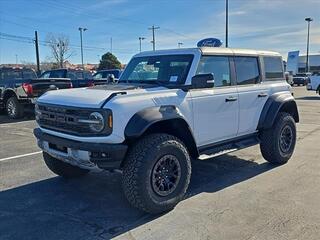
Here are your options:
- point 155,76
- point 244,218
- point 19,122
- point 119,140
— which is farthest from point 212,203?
point 19,122

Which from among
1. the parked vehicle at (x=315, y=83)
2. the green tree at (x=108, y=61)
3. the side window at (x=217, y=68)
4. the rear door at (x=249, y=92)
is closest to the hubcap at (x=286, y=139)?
the rear door at (x=249, y=92)

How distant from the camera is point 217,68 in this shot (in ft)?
18.3

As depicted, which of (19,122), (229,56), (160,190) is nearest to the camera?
(160,190)

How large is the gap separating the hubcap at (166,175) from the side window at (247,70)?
1.99 meters

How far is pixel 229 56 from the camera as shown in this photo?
5824mm

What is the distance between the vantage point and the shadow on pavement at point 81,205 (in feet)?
13.0

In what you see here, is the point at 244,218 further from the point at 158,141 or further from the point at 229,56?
the point at 229,56

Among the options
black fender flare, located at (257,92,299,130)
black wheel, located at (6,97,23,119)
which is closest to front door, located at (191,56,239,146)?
black fender flare, located at (257,92,299,130)

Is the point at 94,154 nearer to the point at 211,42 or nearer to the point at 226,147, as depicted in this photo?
the point at 226,147

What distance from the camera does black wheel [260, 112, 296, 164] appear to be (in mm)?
6309

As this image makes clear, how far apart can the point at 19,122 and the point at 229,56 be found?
882 centimetres

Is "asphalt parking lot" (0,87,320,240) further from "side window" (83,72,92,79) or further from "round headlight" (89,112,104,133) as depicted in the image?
"side window" (83,72,92,79)

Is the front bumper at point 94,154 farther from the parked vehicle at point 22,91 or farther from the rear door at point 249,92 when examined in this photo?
the parked vehicle at point 22,91

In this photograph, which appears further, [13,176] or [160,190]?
[13,176]
